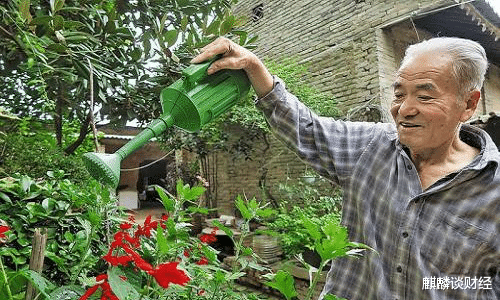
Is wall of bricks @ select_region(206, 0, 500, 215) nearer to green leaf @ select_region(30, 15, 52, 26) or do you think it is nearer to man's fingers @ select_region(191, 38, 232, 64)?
green leaf @ select_region(30, 15, 52, 26)

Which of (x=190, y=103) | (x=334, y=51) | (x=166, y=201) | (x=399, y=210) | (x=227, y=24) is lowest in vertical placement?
(x=334, y=51)

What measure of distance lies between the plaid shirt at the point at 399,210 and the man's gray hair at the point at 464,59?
8.2 inches

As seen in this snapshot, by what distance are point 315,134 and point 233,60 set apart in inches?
16.8

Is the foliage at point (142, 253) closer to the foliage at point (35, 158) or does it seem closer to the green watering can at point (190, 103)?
the green watering can at point (190, 103)

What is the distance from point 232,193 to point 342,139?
314 inches

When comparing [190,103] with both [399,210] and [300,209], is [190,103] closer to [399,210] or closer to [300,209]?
[399,210]

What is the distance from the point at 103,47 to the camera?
1.84 meters

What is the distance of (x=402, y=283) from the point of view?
1.04m

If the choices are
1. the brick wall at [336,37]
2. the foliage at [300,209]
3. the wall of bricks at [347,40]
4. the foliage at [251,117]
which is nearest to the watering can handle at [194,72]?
the foliage at [300,209]

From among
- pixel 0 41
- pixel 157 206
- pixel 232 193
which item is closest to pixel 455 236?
pixel 0 41

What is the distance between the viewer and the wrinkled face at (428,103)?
105cm

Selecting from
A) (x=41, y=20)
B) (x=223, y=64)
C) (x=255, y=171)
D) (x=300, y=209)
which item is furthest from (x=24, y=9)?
(x=255, y=171)

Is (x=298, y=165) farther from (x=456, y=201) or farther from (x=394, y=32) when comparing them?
(x=456, y=201)

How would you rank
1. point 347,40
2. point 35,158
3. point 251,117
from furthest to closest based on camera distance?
point 251,117 → point 347,40 → point 35,158
